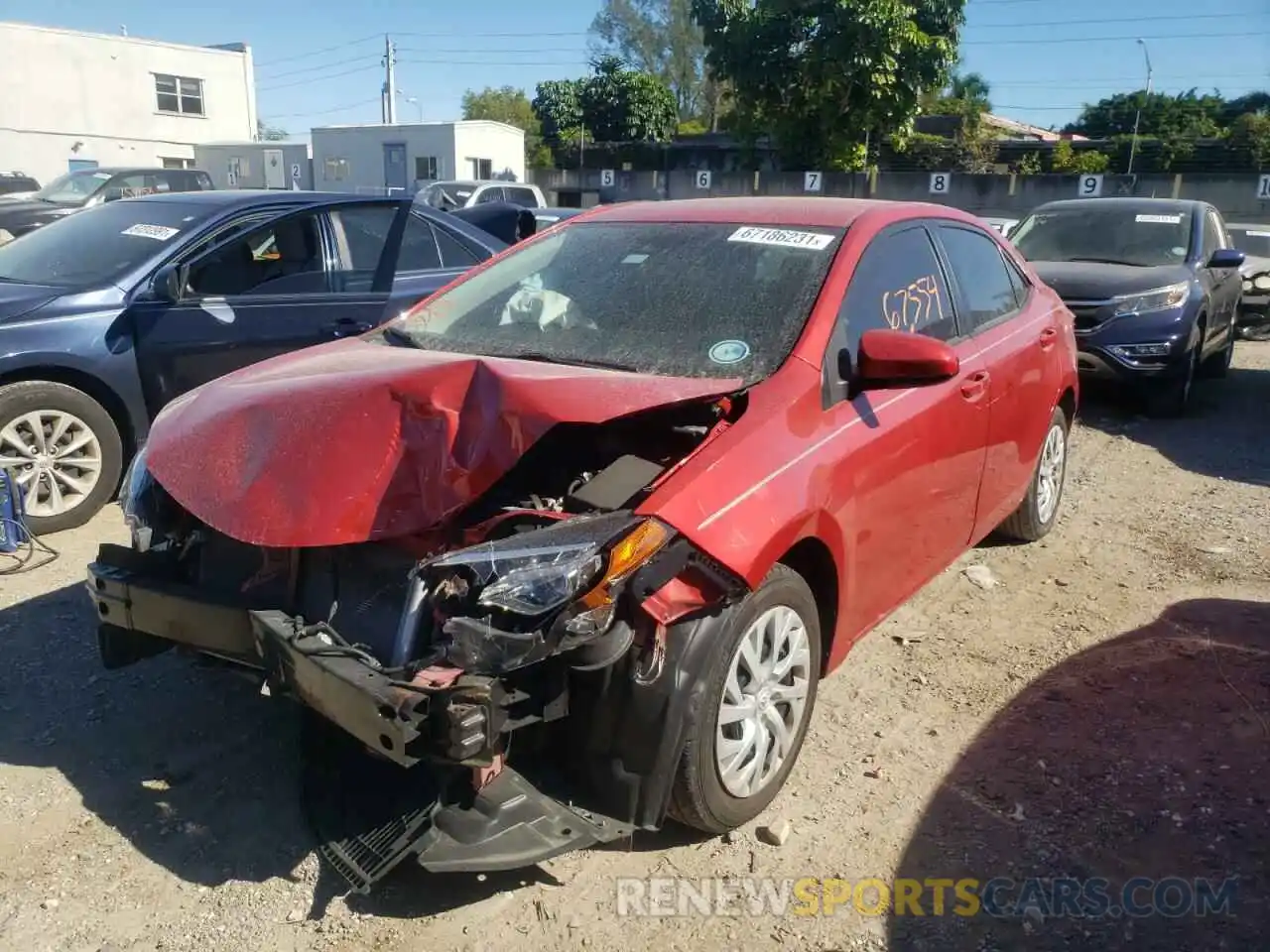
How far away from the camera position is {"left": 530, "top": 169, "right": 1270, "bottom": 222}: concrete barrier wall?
909 inches

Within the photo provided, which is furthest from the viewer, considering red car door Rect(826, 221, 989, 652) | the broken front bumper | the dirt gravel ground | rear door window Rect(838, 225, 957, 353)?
rear door window Rect(838, 225, 957, 353)

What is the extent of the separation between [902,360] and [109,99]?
39179 mm

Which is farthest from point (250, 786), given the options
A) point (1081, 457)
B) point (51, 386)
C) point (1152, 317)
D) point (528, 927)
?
point (1152, 317)

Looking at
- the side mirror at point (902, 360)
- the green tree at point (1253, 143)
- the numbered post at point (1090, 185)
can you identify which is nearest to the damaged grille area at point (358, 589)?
the side mirror at point (902, 360)

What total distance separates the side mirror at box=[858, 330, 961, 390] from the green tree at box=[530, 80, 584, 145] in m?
37.8

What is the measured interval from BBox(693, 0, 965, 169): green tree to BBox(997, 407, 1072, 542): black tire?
22.0 meters

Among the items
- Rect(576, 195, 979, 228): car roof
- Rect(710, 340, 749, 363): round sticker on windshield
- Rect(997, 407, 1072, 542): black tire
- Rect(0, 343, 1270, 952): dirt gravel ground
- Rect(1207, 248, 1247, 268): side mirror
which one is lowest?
Rect(0, 343, 1270, 952): dirt gravel ground

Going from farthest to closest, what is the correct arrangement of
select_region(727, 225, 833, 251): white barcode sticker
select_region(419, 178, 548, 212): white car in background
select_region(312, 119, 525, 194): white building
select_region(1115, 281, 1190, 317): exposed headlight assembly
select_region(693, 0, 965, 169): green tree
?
select_region(312, 119, 525, 194): white building
select_region(693, 0, 965, 169): green tree
select_region(419, 178, 548, 212): white car in background
select_region(1115, 281, 1190, 317): exposed headlight assembly
select_region(727, 225, 833, 251): white barcode sticker

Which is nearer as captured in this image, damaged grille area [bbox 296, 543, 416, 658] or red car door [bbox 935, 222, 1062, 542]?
damaged grille area [bbox 296, 543, 416, 658]

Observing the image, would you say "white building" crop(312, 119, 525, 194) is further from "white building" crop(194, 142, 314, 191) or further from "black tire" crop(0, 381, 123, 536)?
"black tire" crop(0, 381, 123, 536)

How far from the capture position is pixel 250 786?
3.11 m

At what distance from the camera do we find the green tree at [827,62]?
2466cm

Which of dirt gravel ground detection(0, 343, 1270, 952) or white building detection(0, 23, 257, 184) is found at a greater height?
white building detection(0, 23, 257, 184)

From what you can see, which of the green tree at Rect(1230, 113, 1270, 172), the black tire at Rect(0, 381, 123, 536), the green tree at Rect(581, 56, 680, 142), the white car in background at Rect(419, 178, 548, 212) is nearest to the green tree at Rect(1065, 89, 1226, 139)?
the green tree at Rect(1230, 113, 1270, 172)
